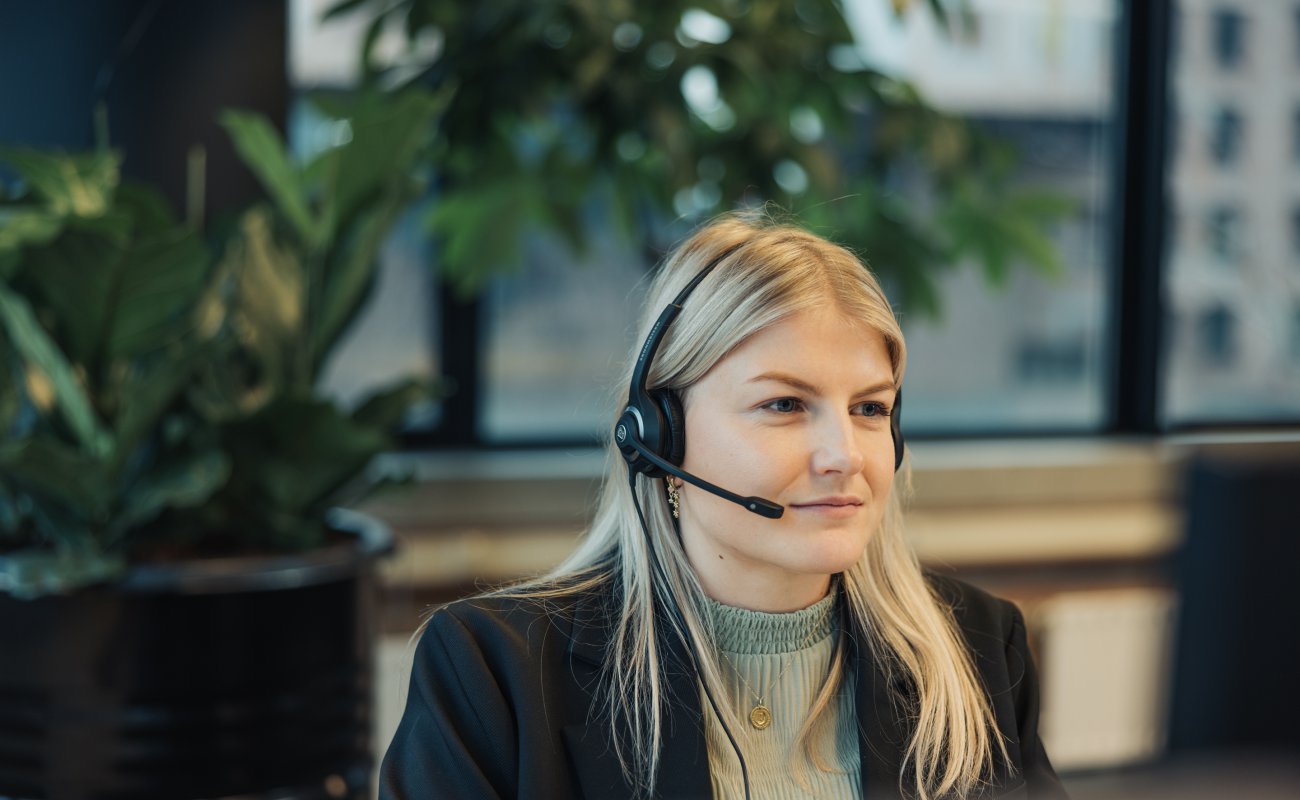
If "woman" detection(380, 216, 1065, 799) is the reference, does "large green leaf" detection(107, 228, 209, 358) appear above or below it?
above

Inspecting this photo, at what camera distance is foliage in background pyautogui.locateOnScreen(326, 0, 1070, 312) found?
1998 mm

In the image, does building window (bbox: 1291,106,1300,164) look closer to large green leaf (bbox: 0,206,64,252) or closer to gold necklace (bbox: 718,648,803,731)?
gold necklace (bbox: 718,648,803,731)

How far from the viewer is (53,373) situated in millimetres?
1728

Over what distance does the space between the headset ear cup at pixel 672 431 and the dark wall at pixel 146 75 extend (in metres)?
1.29

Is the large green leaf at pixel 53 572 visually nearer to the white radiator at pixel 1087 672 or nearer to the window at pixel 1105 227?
the window at pixel 1105 227

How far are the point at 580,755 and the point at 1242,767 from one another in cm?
73

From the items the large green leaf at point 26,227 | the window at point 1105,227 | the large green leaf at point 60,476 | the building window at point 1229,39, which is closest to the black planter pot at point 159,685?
the large green leaf at point 60,476

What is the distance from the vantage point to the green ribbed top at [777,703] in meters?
1.19

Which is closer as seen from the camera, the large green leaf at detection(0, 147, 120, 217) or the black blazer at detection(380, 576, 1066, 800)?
the black blazer at detection(380, 576, 1066, 800)

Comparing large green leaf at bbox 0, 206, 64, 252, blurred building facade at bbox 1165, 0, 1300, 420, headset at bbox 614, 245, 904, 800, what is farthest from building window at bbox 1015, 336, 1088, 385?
large green leaf at bbox 0, 206, 64, 252

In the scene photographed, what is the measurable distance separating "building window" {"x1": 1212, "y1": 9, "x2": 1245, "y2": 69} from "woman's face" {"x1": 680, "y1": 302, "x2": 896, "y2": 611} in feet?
8.56

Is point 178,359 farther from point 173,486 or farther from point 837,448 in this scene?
point 837,448

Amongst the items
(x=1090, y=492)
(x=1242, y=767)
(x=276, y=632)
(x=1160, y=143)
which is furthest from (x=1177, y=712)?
(x=1160, y=143)

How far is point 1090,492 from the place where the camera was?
3.16 meters
